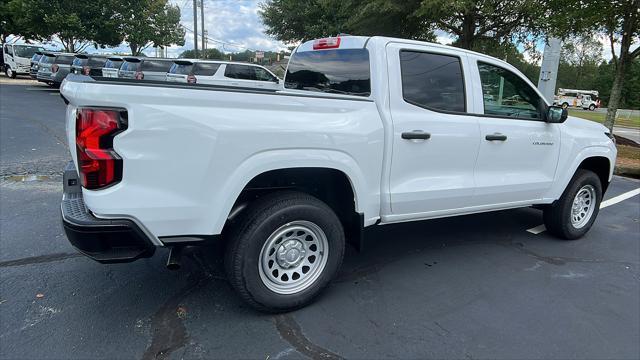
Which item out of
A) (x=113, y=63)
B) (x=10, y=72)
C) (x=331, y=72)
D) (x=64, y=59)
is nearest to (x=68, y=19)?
(x=64, y=59)

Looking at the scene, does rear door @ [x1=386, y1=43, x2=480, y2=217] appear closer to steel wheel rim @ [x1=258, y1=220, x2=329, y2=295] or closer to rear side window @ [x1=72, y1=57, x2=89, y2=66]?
steel wheel rim @ [x1=258, y1=220, x2=329, y2=295]

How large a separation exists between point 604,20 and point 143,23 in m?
27.2

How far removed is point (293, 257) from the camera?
3258 mm

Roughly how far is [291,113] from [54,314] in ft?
6.97

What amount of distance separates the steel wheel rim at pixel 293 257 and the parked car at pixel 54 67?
21.8 meters

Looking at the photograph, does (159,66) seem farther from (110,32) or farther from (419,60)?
(419,60)

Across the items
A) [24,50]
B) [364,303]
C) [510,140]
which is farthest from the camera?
[24,50]

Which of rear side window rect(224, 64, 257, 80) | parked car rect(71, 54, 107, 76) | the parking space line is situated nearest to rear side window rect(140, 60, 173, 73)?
rear side window rect(224, 64, 257, 80)

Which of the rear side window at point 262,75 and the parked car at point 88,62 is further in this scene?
the parked car at point 88,62

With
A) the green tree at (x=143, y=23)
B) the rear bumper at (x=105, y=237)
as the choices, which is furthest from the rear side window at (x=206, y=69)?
the green tree at (x=143, y=23)

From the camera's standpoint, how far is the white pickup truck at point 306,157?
2.58 metres

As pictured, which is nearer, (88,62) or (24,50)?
(88,62)

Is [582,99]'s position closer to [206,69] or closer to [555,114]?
[206,69]

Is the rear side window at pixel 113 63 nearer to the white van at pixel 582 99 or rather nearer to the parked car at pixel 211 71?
the parked car at pixel 211 71
